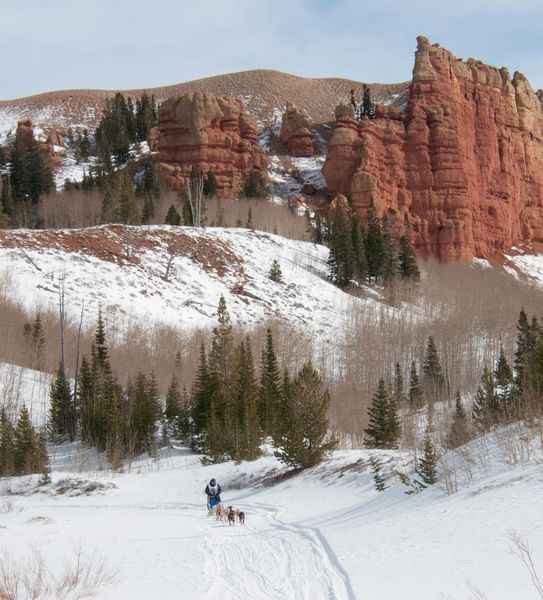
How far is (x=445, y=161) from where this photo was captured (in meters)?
103

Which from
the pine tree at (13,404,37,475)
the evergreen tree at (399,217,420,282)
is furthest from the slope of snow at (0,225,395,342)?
the pine tree at (13,404,37,475)

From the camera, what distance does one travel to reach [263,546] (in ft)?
42.3

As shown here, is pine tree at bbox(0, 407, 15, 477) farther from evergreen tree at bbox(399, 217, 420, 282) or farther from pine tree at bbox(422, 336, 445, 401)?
evergreen tree at bbox(399, 217, 420, 282)

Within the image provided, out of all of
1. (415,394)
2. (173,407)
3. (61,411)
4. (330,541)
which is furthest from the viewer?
(415,394)

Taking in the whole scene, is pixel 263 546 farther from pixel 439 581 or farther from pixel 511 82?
pixel 511 82

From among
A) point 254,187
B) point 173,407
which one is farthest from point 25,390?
point 254,187

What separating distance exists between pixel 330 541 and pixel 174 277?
5604 cm

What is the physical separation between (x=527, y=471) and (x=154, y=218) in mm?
84398

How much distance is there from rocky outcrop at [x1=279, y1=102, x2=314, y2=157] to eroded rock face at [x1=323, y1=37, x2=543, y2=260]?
66.2 ft

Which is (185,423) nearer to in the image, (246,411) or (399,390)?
(246,411)

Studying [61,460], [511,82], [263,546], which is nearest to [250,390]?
[61,460]

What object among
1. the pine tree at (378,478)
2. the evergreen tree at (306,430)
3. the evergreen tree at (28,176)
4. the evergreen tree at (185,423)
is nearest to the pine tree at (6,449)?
the evergreen tree at (185,423)

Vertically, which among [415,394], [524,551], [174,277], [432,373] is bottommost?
[415,394]

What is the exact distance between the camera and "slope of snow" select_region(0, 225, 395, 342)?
5897cm
